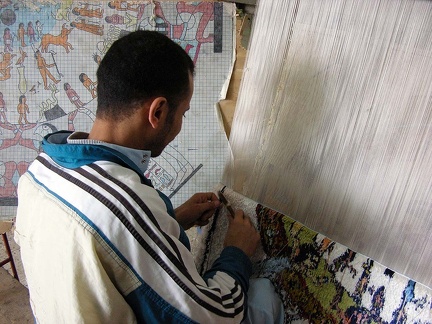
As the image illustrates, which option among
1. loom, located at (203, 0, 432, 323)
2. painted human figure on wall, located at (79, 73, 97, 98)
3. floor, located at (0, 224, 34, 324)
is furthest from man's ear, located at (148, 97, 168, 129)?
floor, located at (0, 224, 34, 324)

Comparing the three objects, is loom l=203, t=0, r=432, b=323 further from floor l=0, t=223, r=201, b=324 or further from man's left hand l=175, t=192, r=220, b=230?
floor l=0, t=223, r=201, b=324

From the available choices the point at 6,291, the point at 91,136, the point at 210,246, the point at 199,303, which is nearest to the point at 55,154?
the point at 91,136

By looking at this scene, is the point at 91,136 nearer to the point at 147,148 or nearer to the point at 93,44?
the point at 147,148

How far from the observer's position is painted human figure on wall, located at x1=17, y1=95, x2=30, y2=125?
3.70ft

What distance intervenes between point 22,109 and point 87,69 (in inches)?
10.0

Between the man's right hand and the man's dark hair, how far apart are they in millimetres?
326

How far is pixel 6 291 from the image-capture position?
1384 millimetres

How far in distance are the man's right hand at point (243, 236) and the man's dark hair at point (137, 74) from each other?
33 centimetres

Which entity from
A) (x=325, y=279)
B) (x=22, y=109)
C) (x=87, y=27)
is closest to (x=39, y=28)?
(x=87, y=27)

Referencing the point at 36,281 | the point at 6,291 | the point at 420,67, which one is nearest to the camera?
the point at 420,67

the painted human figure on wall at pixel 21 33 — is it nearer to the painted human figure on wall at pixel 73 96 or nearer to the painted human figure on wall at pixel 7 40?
the painted human figure on wall at pixel 7 40

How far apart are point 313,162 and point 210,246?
0.38m

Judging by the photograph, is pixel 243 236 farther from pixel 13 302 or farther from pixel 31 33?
pixel 13 302

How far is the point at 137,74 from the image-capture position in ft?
2.06
